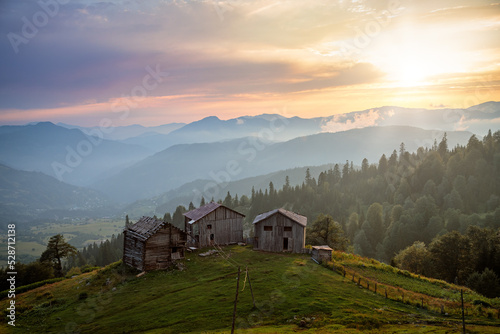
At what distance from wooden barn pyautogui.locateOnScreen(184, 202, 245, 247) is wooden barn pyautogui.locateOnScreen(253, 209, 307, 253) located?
8.43m

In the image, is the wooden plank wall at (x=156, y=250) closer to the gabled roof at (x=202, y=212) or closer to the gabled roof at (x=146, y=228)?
the gabled roof at (x=146, y=228)

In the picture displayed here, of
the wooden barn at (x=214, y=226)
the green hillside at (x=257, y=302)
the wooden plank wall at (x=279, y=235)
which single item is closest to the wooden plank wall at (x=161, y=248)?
the green hillside at (x=257, y=302)

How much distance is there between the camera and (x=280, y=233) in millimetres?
55406

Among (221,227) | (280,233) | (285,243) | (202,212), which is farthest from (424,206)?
(202,212)

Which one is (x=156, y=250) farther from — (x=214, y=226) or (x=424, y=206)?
(x=424, y=206)

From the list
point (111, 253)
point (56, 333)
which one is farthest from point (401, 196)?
point (56, 333)

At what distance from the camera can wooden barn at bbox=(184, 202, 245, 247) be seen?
199 feet

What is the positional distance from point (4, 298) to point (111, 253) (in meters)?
86.9

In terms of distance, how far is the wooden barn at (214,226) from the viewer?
60750 mm

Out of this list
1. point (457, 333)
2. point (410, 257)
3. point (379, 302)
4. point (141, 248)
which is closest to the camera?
point (457, 333)

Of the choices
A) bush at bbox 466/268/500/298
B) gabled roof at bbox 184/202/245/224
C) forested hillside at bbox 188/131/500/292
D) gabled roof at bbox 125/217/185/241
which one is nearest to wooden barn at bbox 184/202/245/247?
gabled roof at bbox 184/202/245/224

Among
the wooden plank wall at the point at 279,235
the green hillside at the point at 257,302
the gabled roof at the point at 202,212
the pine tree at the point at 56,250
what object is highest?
the gabled roof at the point at 202,212

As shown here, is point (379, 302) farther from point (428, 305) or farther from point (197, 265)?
point (197, 265)

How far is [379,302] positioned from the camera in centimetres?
3128
